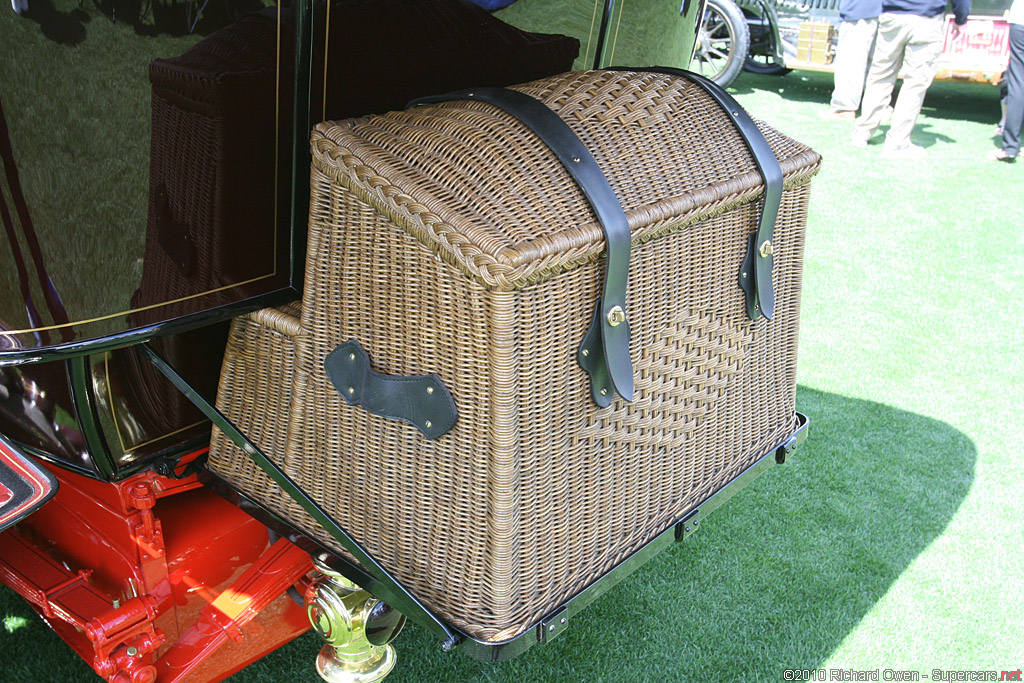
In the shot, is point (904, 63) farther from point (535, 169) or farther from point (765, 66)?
point (535, 169)

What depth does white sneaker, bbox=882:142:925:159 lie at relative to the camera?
18.9ft

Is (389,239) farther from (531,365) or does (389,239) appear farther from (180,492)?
(180,492)

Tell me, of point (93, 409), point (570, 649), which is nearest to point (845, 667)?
point (570, 649)

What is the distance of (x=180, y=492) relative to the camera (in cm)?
154

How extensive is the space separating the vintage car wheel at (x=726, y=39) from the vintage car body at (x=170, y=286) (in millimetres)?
6202

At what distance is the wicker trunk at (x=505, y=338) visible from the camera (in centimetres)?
105

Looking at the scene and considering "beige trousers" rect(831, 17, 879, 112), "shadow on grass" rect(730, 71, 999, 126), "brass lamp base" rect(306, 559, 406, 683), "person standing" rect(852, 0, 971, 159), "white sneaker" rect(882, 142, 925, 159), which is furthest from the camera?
"shadow on grass" rect(730, 71, 999, 126)

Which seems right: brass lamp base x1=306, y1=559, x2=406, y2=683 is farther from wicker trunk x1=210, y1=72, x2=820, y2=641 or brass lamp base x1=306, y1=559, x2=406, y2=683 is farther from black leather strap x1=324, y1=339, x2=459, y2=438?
black leather strap x1=324, y1=339, x2=459, y2=438

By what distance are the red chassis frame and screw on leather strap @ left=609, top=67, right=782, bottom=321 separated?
892 millimetres

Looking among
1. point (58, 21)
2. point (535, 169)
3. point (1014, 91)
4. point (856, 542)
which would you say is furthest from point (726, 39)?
point (58, 21)

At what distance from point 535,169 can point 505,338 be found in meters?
0.24

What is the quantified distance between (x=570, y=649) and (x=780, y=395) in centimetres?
70

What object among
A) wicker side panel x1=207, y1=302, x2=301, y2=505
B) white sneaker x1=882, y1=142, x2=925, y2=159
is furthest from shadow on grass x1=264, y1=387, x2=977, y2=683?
white sneaker x1=882, y1=142, x2=925, y2=159

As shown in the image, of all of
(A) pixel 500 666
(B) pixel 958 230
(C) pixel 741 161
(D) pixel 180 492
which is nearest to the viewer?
(C) pixel 741 161
